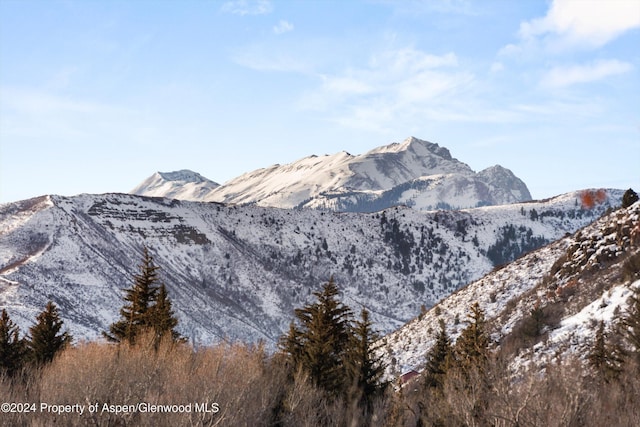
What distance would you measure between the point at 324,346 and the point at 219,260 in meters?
129

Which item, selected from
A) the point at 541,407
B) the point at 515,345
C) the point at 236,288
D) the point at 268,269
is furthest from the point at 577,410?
the point at 268,269

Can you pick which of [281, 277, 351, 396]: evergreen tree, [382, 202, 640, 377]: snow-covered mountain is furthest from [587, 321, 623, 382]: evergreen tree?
[281, 277, 351, 396]: evergreen tree

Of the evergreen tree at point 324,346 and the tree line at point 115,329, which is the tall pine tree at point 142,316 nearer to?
the tree line at point 115,329

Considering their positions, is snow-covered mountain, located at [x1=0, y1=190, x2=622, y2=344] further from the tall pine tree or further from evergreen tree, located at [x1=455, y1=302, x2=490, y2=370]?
evergreen tree, located at [x1=455, y1=302, x2=490, y2=370]

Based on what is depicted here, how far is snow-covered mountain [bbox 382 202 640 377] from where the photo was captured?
35.1 m

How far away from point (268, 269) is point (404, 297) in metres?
41.4

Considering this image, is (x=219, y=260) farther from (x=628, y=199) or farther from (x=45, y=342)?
(x=45, y=342)

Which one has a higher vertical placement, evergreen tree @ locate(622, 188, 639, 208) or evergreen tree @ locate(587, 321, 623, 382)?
evergreen tree @ locate(622, 188, 639, 208)

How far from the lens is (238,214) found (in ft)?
597

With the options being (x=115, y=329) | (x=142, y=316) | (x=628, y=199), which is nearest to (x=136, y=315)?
(x=142, y=316)

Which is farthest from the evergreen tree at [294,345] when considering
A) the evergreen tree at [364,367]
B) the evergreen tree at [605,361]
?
the evergreen tree at [605,361]

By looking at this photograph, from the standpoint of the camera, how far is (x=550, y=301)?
47594 mm

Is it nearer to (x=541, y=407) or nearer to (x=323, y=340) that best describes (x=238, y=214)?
(x=323, y=340)

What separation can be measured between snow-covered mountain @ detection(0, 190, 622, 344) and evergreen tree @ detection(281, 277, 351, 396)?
68609mm
